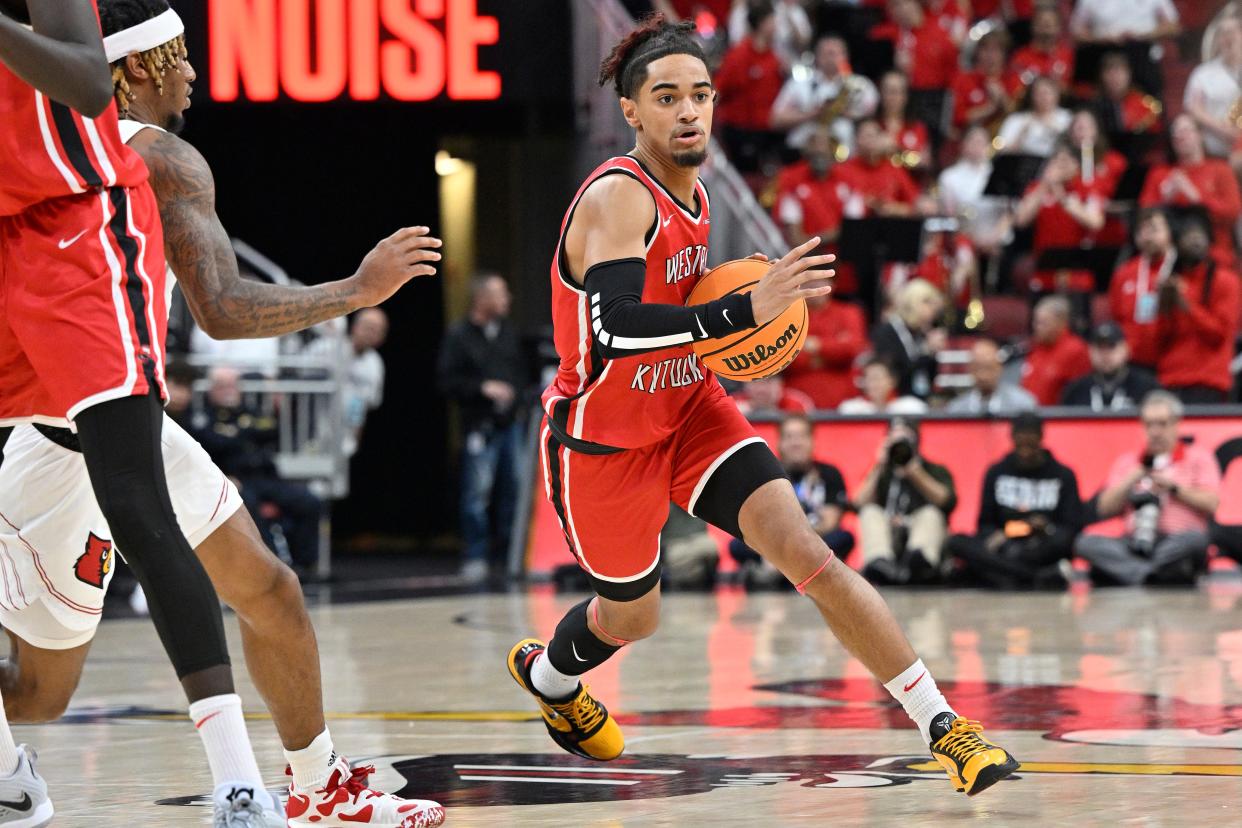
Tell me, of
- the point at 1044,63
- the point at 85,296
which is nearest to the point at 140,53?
the point at 85,296

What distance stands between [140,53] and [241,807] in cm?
169

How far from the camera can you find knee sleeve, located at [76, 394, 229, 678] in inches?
146

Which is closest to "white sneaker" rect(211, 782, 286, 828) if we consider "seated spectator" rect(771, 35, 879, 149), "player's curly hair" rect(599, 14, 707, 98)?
"player's curly hair" rect(599, 14, 707, 98)

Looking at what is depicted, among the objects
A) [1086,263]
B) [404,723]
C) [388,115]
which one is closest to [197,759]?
[404,723]

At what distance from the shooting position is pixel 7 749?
14.2 feet

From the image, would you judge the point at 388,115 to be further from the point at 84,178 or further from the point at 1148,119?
the point at 84,178

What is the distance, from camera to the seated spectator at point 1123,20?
17250 mm

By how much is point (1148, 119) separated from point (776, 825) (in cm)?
1343

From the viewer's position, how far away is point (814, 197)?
15.9 metres

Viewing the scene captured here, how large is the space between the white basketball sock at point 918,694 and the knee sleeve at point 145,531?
1866 mm

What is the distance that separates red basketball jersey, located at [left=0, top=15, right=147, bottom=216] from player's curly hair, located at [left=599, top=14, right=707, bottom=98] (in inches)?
70.3

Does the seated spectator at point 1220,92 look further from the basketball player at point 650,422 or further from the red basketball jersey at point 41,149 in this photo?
the red basketball jersey at point 41,149

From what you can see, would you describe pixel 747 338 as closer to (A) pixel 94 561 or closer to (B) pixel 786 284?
(B) pixel 786 284

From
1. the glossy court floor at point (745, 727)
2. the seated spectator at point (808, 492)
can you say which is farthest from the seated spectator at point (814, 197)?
the glossy court floor at point (745, 727)
